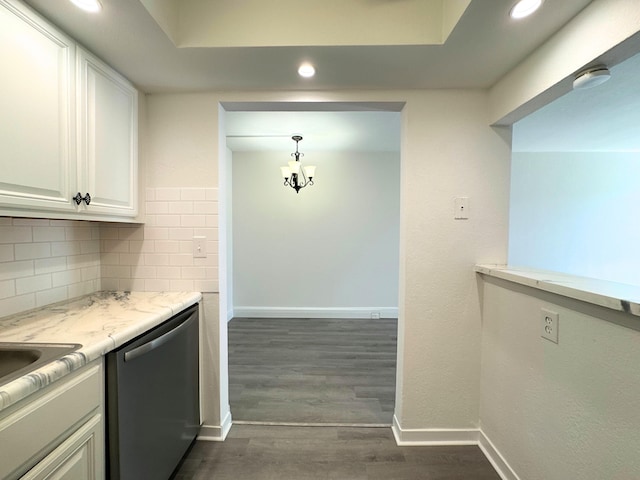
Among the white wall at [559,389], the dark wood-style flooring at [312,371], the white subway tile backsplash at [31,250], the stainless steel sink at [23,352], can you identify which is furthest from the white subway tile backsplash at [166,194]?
the white wall at [559,389]

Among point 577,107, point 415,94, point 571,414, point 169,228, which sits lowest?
point 571,414

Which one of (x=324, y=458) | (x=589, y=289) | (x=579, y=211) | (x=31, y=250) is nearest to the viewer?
(x=589, y=289)

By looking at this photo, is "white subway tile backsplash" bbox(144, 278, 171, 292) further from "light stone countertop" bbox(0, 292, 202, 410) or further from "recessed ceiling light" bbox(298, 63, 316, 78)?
"recessed ceiling light" bbox(298, 63, 316, 78)

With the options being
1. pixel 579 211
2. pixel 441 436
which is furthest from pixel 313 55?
pixel 579 211

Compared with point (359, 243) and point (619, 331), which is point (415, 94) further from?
point (359, 243)

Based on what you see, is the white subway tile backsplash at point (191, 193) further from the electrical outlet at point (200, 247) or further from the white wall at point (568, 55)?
the white wall at point (568, 55)

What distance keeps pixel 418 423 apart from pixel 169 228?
2028 mm

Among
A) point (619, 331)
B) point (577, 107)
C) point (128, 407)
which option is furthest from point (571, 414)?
point (577, 107)

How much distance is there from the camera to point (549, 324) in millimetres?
1225

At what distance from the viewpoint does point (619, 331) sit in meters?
0.92

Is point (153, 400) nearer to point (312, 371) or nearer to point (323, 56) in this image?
point (312, 371)

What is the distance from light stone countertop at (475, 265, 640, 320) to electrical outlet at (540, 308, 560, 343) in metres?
0.11

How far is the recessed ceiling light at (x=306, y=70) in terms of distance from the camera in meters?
1.51

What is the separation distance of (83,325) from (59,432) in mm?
439
